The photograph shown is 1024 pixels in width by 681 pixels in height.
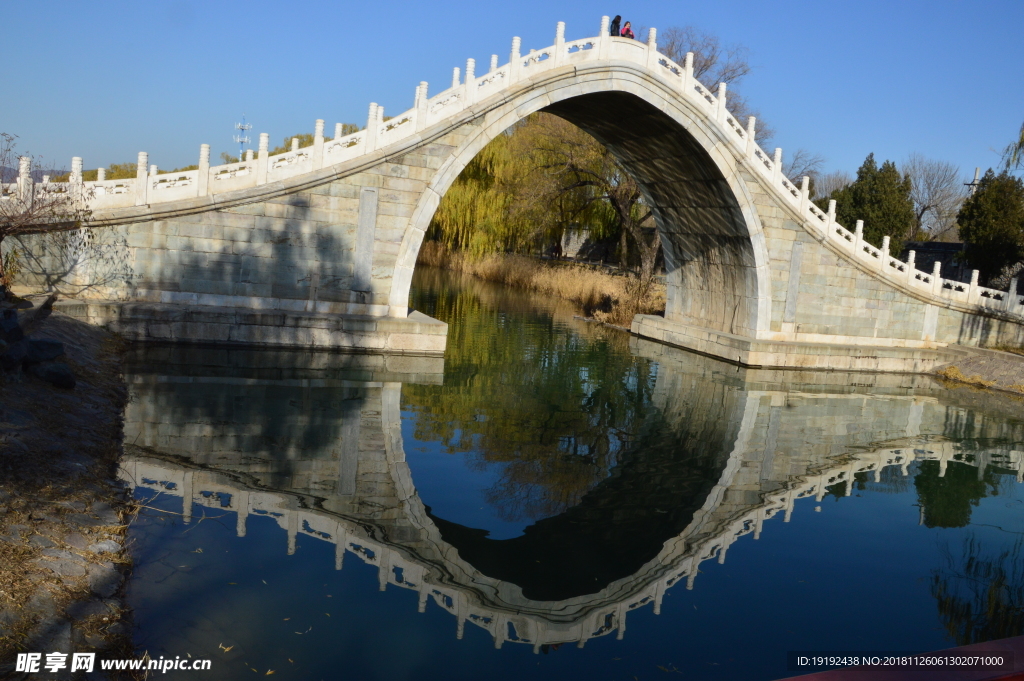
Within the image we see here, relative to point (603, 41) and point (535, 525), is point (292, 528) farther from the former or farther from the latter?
point (603, 41)

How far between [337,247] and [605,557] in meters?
9.33

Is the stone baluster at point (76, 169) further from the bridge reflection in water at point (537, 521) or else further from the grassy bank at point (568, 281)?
the grassy bank at point (568, 281)

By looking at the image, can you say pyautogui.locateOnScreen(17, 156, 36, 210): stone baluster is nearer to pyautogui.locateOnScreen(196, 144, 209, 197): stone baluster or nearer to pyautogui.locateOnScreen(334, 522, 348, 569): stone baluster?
pyautogui.locateOnScreen(196, 144, 209, 197): stone baluster

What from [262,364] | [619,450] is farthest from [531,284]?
[619,450]

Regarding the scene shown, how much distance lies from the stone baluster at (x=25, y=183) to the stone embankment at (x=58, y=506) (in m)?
3.61

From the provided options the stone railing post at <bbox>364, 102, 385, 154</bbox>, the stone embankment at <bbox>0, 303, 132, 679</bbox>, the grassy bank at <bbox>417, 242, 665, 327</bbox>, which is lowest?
the stone embankment at <bbox>0, 303, 132, 679</bbox>

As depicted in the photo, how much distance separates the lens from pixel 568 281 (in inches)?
1150

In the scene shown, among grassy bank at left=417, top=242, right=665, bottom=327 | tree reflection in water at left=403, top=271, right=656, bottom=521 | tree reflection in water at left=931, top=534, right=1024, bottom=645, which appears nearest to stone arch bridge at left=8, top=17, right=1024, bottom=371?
tree reflection in water at left=403, top=271, right=656, bottom=521

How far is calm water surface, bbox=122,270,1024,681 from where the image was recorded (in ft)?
16.3

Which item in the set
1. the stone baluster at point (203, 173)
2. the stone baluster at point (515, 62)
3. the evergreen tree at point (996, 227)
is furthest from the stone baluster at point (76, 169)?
the evergreen tree at point (996, 227)

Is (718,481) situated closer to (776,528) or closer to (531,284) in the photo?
(776,528)

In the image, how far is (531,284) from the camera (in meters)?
32.0

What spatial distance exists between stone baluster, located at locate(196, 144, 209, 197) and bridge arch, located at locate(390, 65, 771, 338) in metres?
3.44

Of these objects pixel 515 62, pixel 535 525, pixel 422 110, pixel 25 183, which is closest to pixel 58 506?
pixel 535 525
